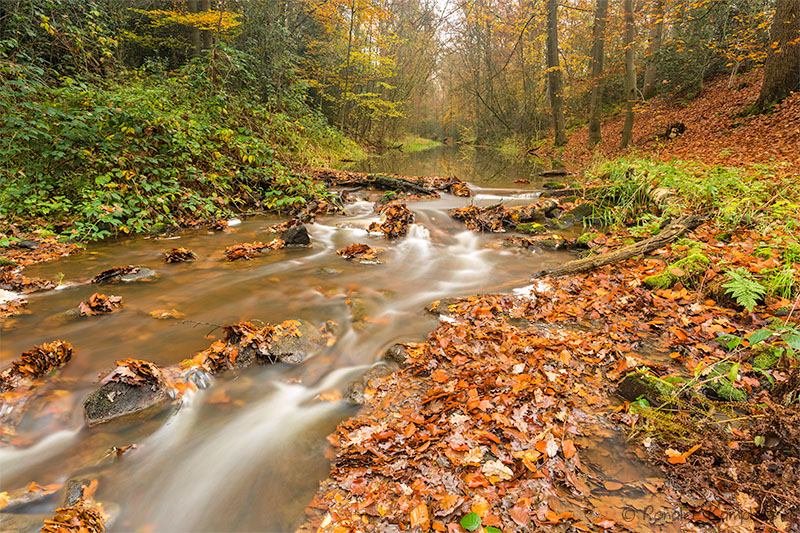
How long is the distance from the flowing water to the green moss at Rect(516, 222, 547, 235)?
121 cm

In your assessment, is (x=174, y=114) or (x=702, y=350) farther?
(x=174, y=114)

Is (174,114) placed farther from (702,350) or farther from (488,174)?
(488,174)

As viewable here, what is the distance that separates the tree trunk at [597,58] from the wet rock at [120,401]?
1621 cm

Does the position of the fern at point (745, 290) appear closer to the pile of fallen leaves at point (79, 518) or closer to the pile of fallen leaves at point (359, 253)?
the pile of fallen leaves at point (359, 253)

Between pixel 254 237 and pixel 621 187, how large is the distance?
7497mm

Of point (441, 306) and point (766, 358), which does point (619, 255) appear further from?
point (766, 358)

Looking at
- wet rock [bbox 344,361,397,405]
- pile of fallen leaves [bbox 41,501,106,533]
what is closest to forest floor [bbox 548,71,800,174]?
wet rock [bbox 344,361,397,405]

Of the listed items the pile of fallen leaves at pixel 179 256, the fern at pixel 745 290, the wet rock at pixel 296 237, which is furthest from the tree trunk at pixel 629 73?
the pile of fallen leaves at pixel 179 256

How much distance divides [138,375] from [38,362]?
36.6 inches

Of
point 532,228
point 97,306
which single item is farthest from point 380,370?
point 532,228

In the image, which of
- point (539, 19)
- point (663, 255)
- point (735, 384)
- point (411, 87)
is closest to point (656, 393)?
point (735, 384)

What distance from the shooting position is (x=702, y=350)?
9.36 ft

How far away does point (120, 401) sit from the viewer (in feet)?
8.84

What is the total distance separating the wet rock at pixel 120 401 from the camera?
2.62 m
